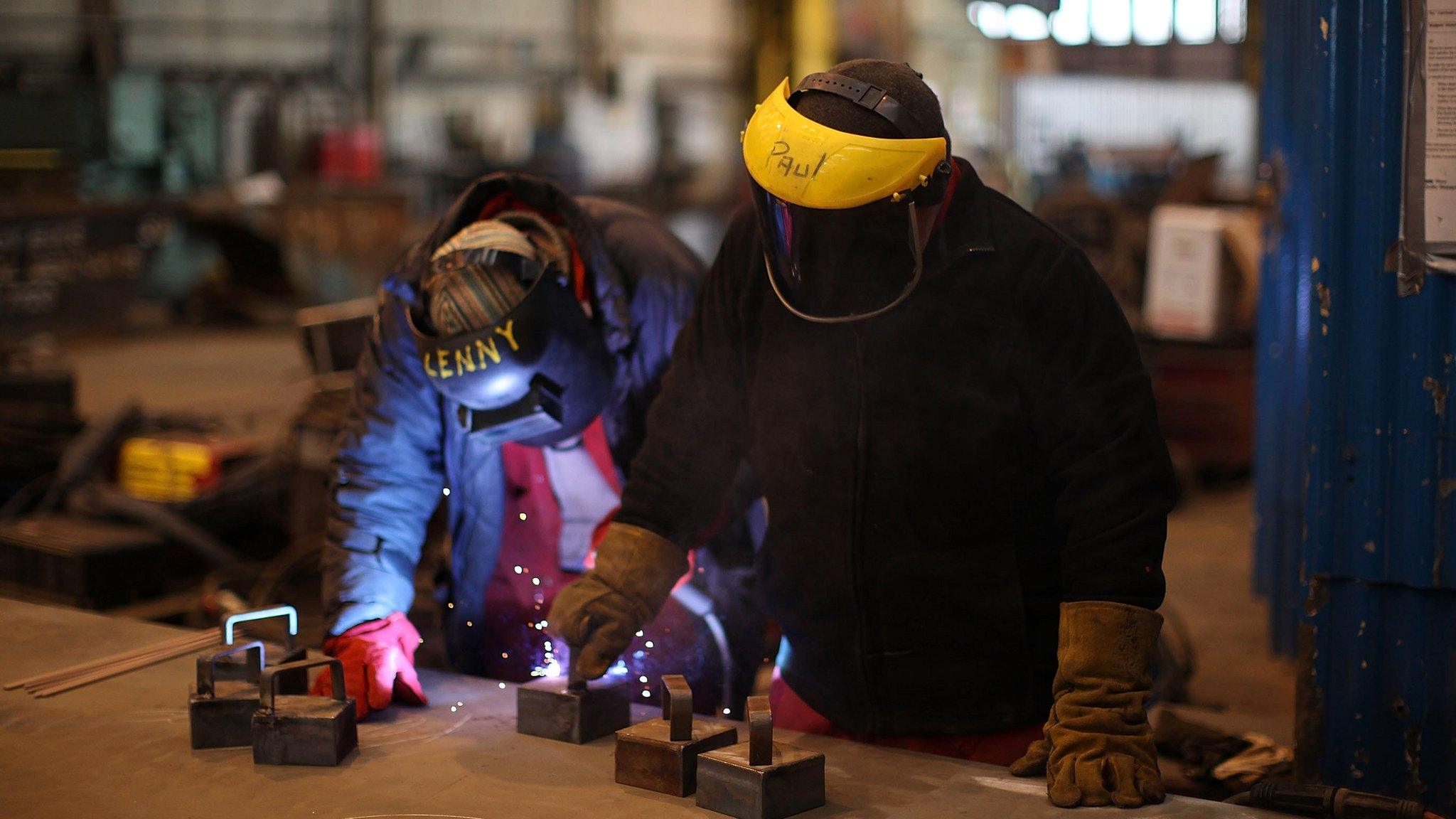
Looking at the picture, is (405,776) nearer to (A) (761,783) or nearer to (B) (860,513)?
(A) (761,783)

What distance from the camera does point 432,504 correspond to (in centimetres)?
258

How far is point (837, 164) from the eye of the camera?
184 centimetres

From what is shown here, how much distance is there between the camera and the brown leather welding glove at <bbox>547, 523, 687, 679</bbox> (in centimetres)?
207

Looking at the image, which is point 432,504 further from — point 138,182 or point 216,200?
point 138,182

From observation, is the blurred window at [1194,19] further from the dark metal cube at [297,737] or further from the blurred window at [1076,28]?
the dark metal cube at [297,737]

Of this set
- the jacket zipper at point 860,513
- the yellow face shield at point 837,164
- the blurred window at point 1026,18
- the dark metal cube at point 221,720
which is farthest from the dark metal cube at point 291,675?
the blurred window at point 1026,18

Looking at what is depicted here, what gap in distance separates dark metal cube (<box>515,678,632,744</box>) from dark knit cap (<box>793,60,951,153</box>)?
885 millimetres

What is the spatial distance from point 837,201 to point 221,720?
3.76 ft

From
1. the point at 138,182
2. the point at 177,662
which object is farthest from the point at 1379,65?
the point at 138,182

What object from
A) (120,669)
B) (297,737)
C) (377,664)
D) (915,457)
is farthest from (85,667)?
(915,457)

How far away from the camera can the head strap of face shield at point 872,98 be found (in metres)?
1.88

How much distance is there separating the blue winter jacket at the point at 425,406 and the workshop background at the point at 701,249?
0.34 metres

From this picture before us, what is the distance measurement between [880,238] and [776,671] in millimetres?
814

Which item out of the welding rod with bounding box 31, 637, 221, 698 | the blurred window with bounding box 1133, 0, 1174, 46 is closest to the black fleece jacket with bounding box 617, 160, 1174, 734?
the welding rod with bounding box 31, 637, 221, 698
